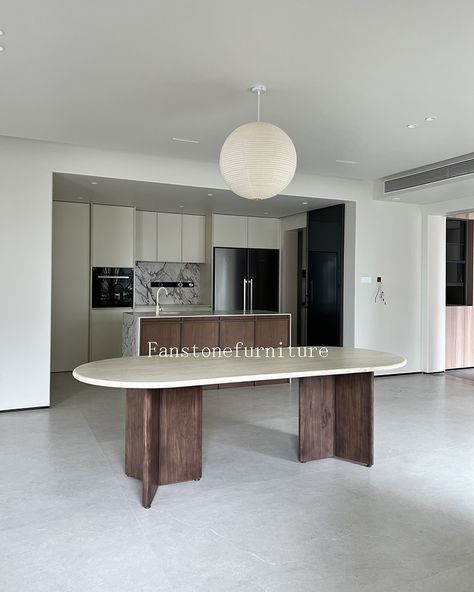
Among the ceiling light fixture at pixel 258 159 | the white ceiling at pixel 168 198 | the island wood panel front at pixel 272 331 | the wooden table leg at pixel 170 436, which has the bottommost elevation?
the wooden table leg at pixel 170 436

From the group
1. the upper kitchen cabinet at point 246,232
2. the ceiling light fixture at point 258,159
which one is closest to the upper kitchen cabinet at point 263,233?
the upper kitchen cabinet at point 246,232

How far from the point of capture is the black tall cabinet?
7.19 meters

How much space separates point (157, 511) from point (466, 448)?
2.56 m

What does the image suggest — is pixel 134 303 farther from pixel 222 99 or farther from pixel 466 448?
pixel 466 448

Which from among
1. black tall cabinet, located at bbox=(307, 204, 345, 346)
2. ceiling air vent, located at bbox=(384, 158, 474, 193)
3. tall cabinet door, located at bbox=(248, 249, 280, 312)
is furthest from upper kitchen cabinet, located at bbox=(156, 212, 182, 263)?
ceiling air vent, located at bbox=(384, 158, 474, 193)

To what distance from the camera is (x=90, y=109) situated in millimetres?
3990

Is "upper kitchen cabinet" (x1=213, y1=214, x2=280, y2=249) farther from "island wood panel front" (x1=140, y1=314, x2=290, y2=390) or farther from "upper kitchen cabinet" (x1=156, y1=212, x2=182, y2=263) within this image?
"island wood panel front" (x1=140, y1=314, x2=290, y2=390)

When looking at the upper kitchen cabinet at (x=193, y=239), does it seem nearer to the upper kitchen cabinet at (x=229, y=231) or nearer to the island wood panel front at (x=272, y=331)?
the upper kitchen cabinet at (x=229, y=231)

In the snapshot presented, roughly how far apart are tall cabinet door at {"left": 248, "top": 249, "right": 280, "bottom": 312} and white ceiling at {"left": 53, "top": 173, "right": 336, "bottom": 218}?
0.74m

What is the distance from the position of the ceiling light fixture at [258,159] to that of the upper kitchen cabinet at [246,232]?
5106mm

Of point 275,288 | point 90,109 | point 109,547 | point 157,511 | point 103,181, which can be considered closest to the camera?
point 109,547

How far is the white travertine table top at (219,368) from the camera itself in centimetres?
272

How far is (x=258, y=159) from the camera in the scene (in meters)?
A: 2.94

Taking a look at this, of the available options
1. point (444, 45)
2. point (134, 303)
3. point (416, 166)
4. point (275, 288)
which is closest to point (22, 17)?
point (444, 45)
